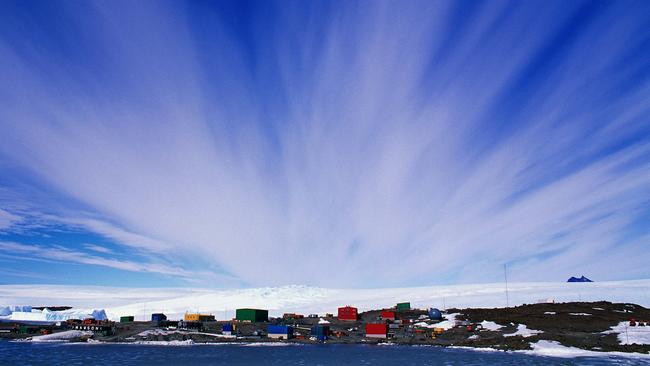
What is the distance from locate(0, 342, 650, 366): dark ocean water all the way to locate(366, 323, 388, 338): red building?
424 inches

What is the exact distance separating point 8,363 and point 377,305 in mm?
111720

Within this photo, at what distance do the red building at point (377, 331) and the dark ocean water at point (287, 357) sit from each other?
10765 mm

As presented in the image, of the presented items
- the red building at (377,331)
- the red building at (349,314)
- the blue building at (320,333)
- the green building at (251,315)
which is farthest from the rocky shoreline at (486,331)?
the green building at (251,315)

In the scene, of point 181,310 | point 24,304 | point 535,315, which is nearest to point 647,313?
point 535,315

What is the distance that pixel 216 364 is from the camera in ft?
182

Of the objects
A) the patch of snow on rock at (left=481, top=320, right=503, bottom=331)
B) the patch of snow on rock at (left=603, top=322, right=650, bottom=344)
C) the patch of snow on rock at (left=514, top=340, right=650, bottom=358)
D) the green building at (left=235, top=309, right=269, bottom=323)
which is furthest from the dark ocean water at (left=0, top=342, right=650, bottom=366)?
the green building at (left=235, top=309, right=269, bottom=323)

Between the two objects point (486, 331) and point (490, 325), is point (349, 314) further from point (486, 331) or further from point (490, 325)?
point (486, 331)

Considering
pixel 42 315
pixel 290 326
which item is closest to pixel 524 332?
pixel 290 326

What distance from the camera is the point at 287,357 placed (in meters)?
62.4

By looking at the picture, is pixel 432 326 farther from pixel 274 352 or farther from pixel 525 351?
pixel 274 352

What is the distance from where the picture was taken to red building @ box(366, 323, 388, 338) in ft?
285

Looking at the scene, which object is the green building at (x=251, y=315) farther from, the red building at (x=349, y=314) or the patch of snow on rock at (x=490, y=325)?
the patch of snow on rock at (x=490, y=325)

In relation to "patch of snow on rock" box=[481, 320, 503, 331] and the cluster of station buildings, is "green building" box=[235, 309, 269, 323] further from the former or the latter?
"patch of snow on rock" box=[481, 320, 503, 331]

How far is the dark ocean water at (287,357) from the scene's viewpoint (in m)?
55.3
